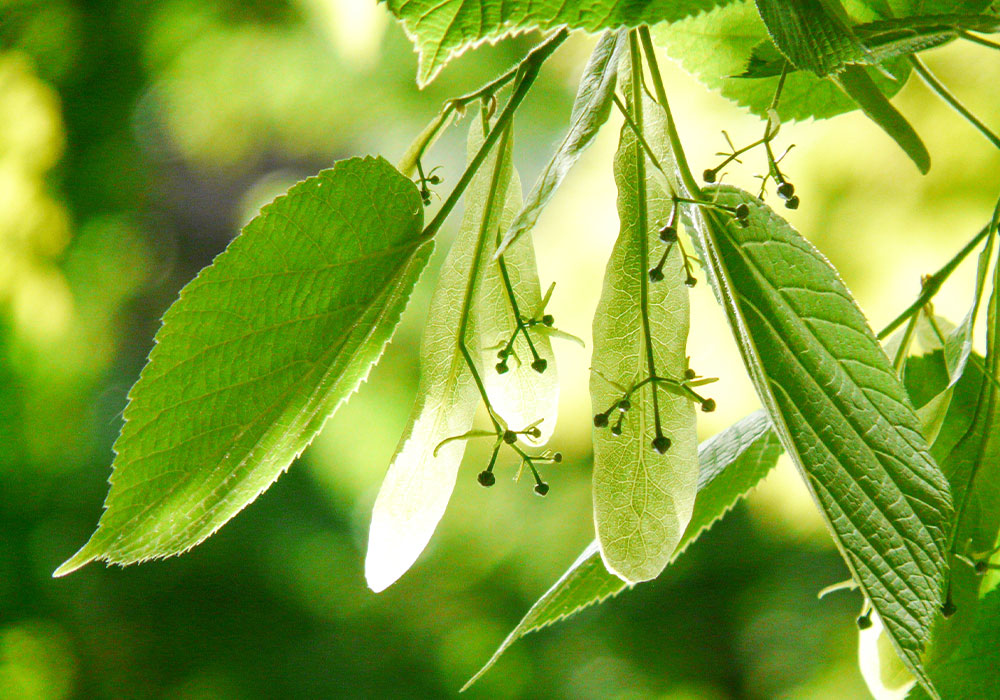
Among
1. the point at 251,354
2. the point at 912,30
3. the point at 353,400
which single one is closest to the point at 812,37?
the point at 912,30

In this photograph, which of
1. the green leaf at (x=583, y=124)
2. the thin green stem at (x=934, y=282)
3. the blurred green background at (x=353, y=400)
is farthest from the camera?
the blurred green background at (x=353, y=400)

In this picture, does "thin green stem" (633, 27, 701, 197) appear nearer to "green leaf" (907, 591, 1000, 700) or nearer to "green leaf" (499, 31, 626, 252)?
"green leaf" (499, 31, 626, 252)

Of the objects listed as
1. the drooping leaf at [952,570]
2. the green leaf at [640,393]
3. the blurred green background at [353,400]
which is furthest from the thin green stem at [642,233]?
the blurred green background at [353,400]

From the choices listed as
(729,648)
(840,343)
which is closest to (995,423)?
(840,343)

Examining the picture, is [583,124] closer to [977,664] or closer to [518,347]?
[518,347]

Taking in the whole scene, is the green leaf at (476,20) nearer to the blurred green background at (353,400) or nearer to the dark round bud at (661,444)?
the dark round bud at (661,444)

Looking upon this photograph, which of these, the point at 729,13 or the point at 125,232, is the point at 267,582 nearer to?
the point at 125,232
